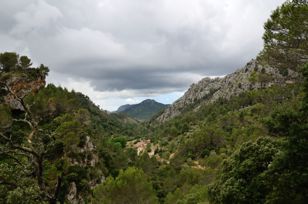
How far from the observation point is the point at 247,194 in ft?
84.6

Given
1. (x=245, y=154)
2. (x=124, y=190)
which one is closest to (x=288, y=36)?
(x=245, y=154)

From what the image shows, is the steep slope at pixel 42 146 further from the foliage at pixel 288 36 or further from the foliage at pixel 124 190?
the foliage at pixel 288 36

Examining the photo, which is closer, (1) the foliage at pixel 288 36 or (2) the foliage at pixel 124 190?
(1) the foliage at pixel 288 36

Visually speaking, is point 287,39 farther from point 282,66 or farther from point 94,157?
point 94,157

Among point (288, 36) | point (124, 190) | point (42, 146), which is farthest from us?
point (124, 190)

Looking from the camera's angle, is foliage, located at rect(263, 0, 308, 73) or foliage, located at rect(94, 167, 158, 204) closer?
foliage, located at rect(263, 0, 308, 73)

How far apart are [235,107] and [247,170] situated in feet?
458

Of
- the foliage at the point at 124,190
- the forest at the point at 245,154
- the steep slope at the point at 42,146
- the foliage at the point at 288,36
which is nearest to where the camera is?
the steep slope at the point at 42,146

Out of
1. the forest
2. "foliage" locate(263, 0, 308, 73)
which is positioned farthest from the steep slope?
"foliage" locate(263, 0, 308, 73)

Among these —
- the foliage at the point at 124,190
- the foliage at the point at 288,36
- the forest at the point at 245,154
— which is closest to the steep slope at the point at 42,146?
the forest at the point at 245,154

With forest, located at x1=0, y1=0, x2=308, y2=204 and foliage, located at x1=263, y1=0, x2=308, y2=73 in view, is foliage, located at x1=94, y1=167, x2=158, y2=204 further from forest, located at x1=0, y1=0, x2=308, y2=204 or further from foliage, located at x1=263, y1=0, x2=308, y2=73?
foliage, located at x1=263, y1=0, x2=308, y2=73

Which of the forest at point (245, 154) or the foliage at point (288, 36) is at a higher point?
the foliage at point (288, 36)

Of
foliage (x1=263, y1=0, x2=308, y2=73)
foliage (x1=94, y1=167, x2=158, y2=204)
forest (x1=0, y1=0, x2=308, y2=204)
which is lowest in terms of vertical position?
foliage (x1=94, y1=167, x2=158, y2=204)

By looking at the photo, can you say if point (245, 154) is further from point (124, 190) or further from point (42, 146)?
point (42, 146)
